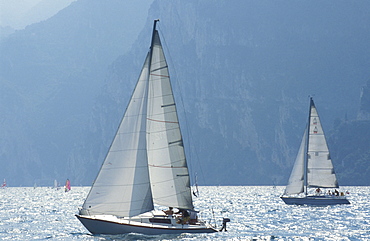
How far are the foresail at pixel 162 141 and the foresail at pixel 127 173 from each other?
72 cm

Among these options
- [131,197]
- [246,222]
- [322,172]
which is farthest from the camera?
[322,172]

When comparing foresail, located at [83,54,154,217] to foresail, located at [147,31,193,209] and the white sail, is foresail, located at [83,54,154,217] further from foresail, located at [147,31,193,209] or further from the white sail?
the white sail

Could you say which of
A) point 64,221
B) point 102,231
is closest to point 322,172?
point 64,221

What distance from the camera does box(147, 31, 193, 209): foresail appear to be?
4497 cm

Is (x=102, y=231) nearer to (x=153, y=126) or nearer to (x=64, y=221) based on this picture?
(x=153, y=126)

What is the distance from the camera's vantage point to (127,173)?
43844mm

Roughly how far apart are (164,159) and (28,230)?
18571 mm

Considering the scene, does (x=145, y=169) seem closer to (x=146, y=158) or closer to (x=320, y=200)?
(x=146, y=158)

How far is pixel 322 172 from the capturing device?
92.0 metres

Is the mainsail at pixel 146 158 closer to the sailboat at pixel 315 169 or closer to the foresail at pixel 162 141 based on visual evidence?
the foresail at pixel 162 141

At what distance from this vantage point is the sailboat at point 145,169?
43562 mm

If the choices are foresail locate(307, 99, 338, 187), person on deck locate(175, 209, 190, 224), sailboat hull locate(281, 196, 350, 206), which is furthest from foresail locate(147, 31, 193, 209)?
foresail locate(307, 99, 338, 187)

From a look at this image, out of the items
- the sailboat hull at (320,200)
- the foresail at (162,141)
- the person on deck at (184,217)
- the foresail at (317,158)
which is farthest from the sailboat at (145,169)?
the foresail at (317,158)

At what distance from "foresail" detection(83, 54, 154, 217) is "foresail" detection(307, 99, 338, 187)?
51.0 meters
